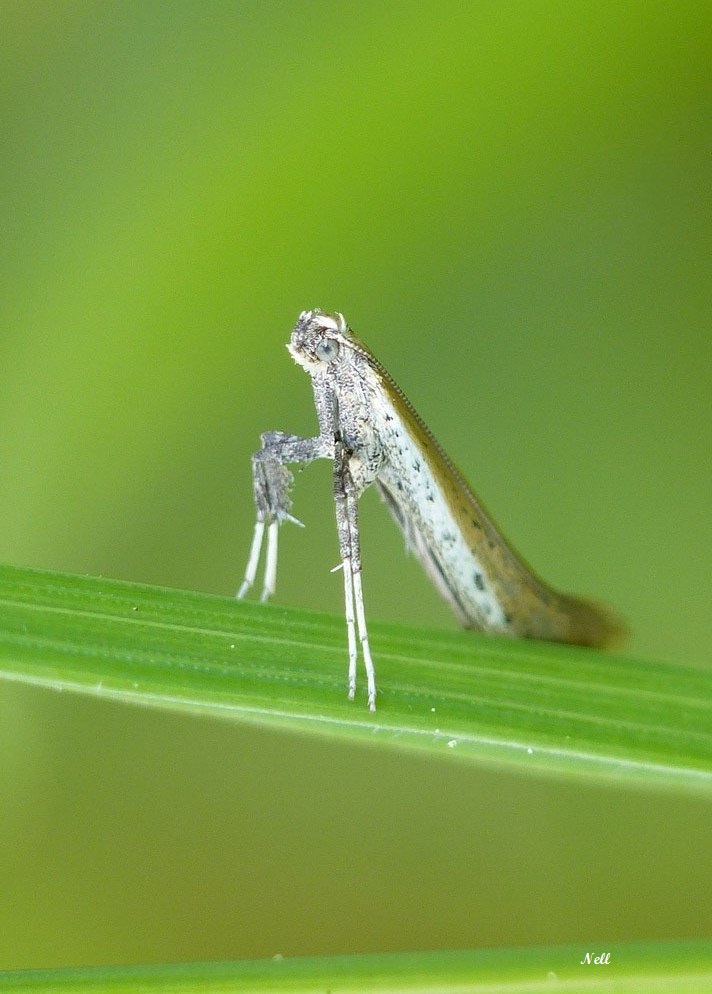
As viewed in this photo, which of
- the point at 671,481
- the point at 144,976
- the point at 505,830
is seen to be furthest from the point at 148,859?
the point at 671,481

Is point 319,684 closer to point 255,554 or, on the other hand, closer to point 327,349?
point 255,554

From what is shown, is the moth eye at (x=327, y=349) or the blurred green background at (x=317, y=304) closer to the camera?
the moth eye at (x=327, y=349)

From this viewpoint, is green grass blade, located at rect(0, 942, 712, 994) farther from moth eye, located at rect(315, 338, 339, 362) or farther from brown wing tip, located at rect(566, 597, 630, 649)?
moth eye, located at rect(315, 338, 339, 362)

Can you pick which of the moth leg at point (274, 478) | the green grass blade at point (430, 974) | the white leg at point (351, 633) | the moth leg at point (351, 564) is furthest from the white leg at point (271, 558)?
the green grass blade at point (430, 974)

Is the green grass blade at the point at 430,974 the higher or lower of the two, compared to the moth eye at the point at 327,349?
lower

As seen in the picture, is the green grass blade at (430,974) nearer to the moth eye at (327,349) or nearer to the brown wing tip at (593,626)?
the brown wing tip at (593,626)

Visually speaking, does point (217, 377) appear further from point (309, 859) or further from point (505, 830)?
point (505, 830)

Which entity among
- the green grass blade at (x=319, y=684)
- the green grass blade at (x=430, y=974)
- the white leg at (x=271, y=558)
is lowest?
the green grass blade at (x=430, y=974)
